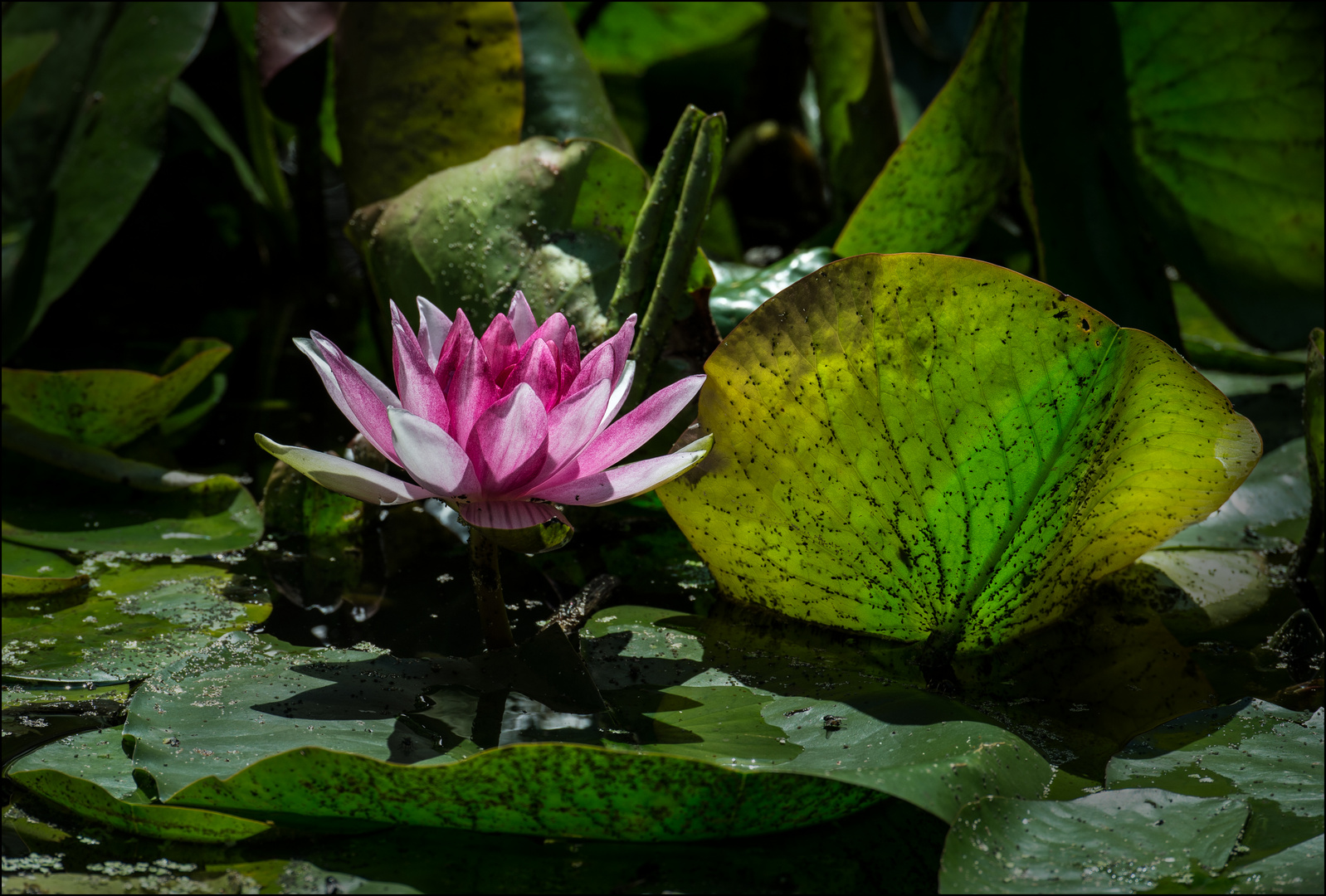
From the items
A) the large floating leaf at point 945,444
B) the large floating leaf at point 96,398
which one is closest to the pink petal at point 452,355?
the large floating leaf at point 945,444

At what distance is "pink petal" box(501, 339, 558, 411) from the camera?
2.42ft

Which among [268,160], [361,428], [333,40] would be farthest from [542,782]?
[268,160]

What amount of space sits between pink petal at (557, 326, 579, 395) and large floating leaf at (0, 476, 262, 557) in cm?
54

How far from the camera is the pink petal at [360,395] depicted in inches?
29.0

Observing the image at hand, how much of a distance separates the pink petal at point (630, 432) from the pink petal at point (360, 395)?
13 centimetres

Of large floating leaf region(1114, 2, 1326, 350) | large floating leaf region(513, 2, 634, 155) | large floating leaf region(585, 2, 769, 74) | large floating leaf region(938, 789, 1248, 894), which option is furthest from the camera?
large floating leaf region(585, 2, 769, 74)

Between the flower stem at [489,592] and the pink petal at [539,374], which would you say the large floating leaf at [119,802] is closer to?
the flower stem at [489,592]

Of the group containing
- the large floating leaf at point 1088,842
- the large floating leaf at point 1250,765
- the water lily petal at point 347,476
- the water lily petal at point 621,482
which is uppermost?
the water lily petal at point 347,476

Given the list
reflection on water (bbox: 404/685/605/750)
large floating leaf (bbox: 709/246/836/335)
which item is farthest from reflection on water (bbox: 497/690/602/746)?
large floating leaf (bbox: 709/246/836/335)

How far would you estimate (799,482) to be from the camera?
875mm

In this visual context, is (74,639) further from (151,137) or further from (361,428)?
(151,137)

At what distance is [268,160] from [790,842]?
2.04m

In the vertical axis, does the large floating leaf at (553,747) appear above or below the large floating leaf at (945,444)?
below

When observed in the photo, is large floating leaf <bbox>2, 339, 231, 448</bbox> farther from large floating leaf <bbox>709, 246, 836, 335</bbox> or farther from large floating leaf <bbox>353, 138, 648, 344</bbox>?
large floating leaf <bbox>709, 246, 836, 335</bbox>
